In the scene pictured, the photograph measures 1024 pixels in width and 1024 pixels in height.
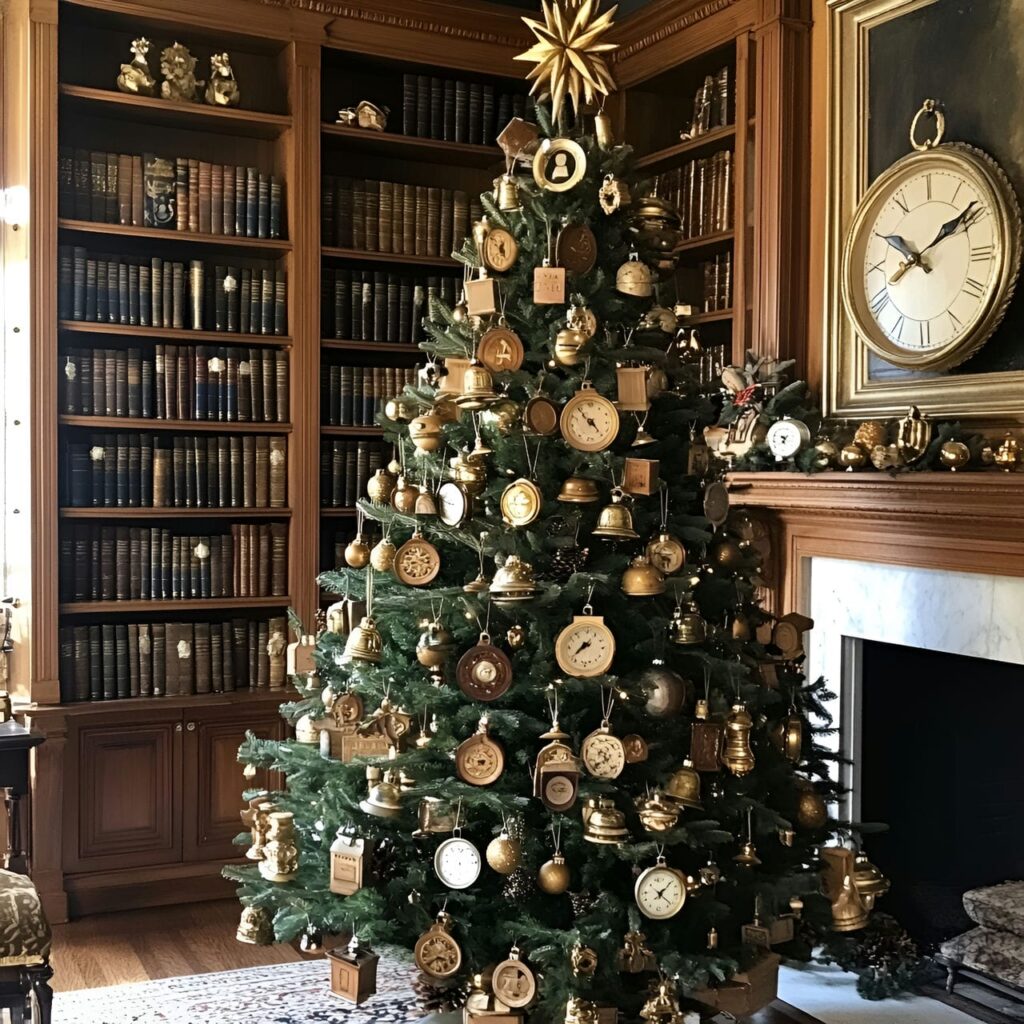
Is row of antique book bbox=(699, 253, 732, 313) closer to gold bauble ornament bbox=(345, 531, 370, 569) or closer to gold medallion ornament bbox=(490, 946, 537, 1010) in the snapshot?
gold bauble ornament bbox=(345, 531, 370, 569)

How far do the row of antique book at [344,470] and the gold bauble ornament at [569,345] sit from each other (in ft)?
6.49

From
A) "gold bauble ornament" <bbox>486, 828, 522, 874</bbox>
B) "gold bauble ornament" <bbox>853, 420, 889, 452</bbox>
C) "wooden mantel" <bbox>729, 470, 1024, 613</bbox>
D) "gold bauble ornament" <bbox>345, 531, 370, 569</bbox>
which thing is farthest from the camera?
"gold bauble ornament" <bbox>853, 420, 889, 452</bbox>

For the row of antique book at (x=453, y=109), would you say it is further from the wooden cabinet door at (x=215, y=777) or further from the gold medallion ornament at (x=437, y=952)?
the gold medallion ornament at (x=437, y=952)

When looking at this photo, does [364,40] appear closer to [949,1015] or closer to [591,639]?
[591,639]

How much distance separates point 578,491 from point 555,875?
692 mm

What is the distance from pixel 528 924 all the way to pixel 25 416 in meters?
2.41

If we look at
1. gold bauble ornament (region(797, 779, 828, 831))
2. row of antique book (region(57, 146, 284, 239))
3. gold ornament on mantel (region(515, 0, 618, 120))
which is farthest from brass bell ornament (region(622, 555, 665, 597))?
row of antique book (region(57, 146, 284, 239))

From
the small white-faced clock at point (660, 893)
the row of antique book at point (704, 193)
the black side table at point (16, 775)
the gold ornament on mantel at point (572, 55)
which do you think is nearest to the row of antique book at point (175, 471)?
the black side table at point (16, 775)

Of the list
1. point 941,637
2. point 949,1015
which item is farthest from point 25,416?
point 949,1015

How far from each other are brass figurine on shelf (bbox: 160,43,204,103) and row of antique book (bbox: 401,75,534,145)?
738 millimetres

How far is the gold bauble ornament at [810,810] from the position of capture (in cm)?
247

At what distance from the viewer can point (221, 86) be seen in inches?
156

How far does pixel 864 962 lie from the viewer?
326 cm

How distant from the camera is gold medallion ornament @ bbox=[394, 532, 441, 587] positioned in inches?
90.5
